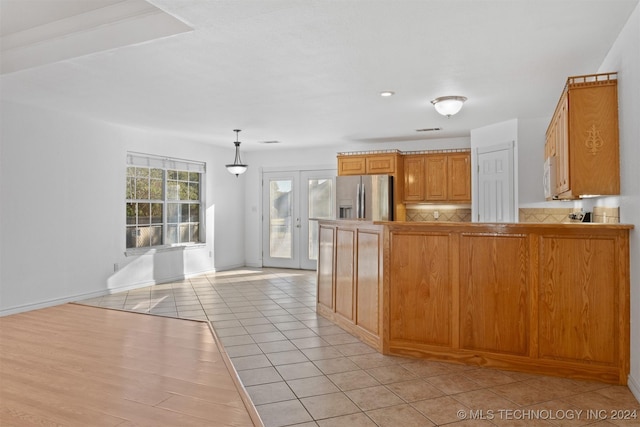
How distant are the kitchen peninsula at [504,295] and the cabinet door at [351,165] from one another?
3887 millimetres

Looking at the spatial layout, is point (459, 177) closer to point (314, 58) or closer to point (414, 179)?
point (414, 179)

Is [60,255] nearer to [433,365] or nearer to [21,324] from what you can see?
[21,324]

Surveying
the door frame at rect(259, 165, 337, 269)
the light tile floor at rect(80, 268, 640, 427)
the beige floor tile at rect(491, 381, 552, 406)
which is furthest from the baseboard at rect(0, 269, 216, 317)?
the beige floor tile at rect(491, 381, 552, 406)

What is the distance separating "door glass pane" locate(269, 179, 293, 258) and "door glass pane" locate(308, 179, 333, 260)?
501 millimetres

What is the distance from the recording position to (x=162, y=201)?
7.17 metres

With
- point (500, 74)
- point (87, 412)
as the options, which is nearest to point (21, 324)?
point (87, 412)

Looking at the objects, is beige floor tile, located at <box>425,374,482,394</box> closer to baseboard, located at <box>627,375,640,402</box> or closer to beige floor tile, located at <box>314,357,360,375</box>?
beige floor tile, located at <box>314,357,360,375</box>

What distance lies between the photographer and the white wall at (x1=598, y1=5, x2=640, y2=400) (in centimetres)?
268

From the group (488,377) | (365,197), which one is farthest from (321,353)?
(365,197)

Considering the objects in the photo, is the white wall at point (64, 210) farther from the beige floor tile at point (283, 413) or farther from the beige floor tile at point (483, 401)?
the beige floor tile at point (483, 401)

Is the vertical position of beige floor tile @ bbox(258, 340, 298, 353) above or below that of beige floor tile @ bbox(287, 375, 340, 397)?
above

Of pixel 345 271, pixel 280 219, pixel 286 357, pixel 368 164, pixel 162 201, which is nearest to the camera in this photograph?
pixel 286 357

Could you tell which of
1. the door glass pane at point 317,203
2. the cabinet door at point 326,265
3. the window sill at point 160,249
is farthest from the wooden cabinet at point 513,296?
the door glass pane at point 317,203

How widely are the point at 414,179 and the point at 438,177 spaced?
421 millimetres
